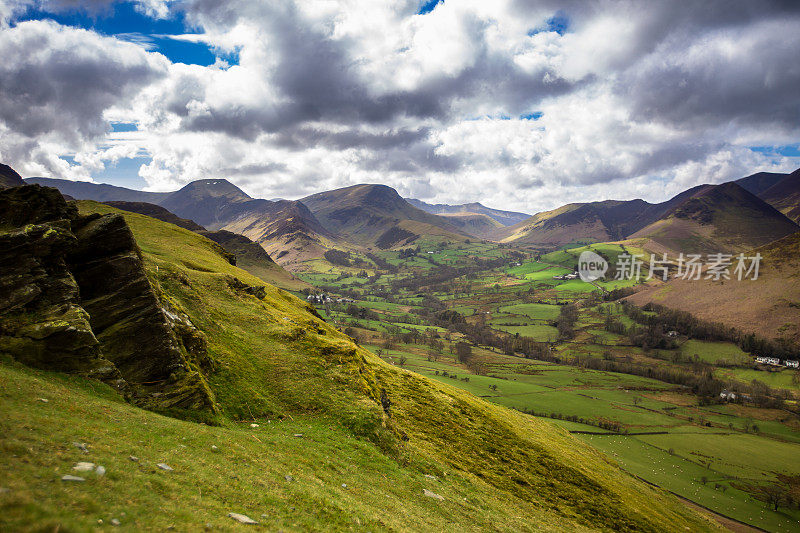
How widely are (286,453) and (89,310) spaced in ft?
62.6

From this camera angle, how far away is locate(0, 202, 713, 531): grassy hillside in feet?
43.7

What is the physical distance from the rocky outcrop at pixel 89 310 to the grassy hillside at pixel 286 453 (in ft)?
7.10

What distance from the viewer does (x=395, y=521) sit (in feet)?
71.4

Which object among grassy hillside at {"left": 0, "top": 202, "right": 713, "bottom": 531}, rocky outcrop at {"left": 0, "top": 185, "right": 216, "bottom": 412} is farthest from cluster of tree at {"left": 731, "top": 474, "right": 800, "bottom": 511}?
rocky outcrop at {"left": 0, "top": 185, "right": 216, "bottom": 412}

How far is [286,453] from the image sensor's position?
25.2 metres

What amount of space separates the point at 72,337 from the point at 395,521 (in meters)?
24.3

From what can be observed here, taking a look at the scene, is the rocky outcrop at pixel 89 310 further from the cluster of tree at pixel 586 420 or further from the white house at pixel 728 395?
the white house at pixel 728 395

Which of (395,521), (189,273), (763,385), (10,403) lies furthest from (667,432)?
(10,403)

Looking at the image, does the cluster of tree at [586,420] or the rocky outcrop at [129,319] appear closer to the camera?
the rocky outcrop at [129,319]

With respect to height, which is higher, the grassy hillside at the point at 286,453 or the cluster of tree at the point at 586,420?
the grassy hillside at the point at 286,453

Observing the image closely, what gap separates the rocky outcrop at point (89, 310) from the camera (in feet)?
72.6

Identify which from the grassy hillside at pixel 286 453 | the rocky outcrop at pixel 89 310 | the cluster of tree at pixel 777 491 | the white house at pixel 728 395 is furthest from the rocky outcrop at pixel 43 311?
the white house at pixel 728 395

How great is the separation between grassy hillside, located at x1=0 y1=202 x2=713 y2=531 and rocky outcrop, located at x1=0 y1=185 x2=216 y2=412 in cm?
216

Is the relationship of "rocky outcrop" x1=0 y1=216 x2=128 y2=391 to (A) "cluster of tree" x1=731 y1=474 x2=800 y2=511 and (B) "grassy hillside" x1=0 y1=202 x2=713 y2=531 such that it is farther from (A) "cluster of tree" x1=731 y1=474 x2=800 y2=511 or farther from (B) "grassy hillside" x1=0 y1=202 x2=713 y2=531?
(A) "cluster of tree" x1=731 y1=474 x2=800 y2=511
